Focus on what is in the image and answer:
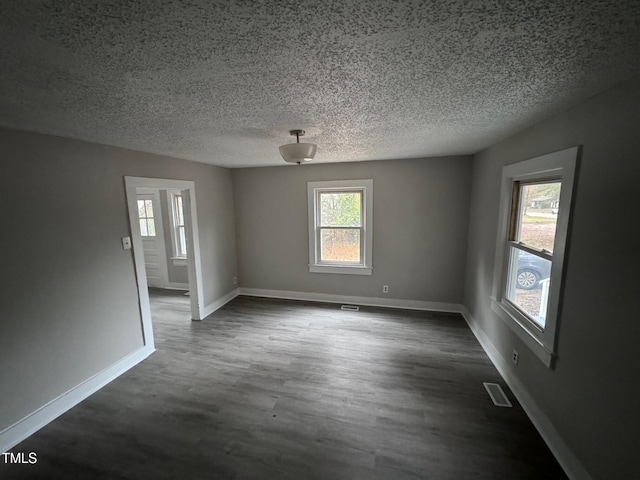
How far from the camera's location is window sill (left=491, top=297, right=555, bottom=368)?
184cm

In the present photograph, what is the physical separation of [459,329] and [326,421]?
228cm

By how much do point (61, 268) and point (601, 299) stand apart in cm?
374

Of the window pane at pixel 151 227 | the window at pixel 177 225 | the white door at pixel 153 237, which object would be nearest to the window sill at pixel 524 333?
the window at pixel 177 225

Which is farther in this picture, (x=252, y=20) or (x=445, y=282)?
(x=445, y=282)

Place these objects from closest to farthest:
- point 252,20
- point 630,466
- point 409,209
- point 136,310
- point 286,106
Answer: point 252,20
point 630,466
point 286,106
point 136,310
point 409,209

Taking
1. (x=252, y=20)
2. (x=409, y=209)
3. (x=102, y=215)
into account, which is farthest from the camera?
(x=409, y=209)

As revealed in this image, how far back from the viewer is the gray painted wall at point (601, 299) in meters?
1.26

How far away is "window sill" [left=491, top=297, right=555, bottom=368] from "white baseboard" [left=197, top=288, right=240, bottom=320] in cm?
375

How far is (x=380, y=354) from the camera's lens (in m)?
2.92

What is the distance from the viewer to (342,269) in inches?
170

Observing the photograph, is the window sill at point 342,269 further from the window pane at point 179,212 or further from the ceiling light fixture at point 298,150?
the window pane at point 179,212

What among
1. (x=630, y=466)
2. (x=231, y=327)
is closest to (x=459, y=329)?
(x=630, y=466)

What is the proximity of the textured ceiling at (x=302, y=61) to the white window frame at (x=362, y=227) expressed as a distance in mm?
2076

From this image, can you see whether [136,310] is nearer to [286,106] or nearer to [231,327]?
[231,327]
